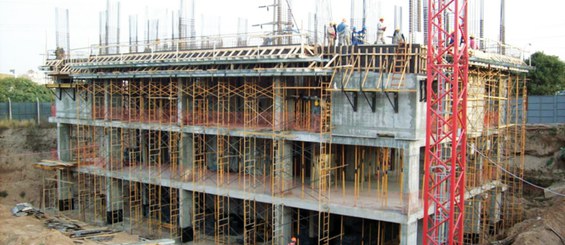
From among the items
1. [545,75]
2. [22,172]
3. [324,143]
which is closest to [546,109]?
[545,75]

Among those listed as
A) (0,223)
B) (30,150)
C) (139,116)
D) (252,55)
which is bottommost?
(0,223)

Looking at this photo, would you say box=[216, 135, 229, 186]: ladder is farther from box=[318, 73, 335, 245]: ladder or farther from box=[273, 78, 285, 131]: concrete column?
box=[318, 73, 335, 245]: ladder

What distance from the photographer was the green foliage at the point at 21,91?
5191 centimetres

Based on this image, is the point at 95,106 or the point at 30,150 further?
the point at 30,150

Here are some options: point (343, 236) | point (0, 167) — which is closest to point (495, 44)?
point (343, 236)

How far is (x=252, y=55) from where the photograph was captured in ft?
70.5

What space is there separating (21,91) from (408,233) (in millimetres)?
47310

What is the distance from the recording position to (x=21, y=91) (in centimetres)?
5366

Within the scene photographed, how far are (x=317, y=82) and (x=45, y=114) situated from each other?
2993 centimetres

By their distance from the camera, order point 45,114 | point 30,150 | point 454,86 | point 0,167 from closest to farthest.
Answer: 1. point 454,86
2. point 0,167
3. point 30,150
4. point 45,114

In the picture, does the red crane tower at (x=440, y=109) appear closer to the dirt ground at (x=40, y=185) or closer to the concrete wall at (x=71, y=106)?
the dirt ground at (x=40, y=185)

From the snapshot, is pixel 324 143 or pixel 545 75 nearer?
pixel 324 143

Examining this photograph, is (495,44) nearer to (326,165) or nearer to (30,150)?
(326,165)

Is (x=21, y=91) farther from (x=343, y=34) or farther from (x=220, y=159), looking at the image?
(x=343, y=34)
